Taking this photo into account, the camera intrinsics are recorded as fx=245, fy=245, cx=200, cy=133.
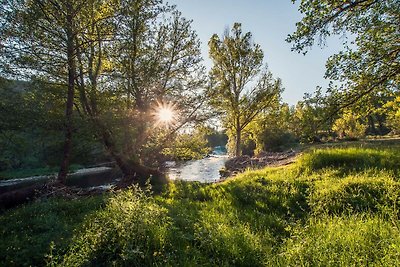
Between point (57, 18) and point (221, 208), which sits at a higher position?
point (57, 18)

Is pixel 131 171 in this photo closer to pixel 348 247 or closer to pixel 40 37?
pixel 40 37

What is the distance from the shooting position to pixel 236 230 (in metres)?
4.99

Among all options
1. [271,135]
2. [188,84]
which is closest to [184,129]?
[188,84]

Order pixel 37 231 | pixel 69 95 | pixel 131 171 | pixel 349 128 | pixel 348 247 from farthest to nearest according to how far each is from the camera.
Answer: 1. pixel 349 128
2. pixel 131 171
3. pixel 69 95
4. pixel 37 231
5. pixel 348 247

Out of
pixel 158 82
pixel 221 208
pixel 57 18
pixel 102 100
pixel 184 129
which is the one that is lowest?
pixel 221 208

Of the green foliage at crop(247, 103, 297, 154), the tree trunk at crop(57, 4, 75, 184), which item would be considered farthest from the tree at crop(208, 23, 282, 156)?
the tree trunk at crop(57, 4, 75, 184)

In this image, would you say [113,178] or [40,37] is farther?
[113,178]

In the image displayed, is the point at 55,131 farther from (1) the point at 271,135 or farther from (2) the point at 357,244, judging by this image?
(1) the point at 271,135

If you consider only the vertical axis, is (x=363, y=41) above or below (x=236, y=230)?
above

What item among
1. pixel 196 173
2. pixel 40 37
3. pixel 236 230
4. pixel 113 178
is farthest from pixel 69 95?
pixel 196 173

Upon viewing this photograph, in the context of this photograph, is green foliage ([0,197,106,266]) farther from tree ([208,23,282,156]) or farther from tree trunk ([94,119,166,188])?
tree ([208,23,282,156])

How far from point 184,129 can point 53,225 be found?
11912mm

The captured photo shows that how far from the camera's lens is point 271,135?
3778 cm

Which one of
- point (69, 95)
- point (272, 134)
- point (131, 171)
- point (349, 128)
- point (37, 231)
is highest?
point (69, 95)
